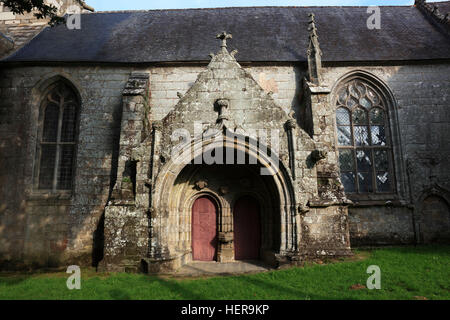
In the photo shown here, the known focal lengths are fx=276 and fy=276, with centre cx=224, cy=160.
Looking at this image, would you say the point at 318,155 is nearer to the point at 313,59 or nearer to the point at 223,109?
the point at 223,109

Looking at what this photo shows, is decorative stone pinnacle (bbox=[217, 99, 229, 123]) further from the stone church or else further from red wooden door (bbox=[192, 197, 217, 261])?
red wooden door (bbox=[192, 197, 217, 261])

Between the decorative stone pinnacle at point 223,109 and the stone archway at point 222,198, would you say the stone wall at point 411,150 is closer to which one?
the stone archway at point 222,198

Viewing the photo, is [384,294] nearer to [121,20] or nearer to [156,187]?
[156,187]

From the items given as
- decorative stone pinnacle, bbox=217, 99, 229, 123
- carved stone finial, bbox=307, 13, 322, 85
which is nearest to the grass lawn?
decorative stone pinnacle, bbox=217, 99, 229, 123

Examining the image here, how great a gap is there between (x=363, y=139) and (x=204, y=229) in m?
6.69

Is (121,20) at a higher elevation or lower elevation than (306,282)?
higher

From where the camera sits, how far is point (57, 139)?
32.7 ft

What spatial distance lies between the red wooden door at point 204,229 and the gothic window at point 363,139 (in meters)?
4.96

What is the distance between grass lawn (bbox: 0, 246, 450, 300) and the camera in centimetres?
493

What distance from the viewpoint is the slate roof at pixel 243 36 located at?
10.5 metres

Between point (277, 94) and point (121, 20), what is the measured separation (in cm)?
899

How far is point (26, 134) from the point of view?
31.7 feet

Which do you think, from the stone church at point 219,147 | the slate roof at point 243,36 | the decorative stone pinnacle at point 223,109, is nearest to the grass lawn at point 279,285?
the stone church at point 219,147
